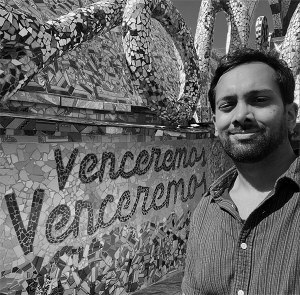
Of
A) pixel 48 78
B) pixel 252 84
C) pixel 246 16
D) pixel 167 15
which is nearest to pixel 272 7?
pixel 246 16

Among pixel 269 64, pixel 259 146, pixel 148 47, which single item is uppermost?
pixel 148 47

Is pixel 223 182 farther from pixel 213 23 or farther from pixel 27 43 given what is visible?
pixel 213 23

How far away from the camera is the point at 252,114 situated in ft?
3.46

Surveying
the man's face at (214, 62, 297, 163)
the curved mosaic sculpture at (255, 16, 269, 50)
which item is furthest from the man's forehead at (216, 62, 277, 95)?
the curved mosaic sculpture at (255, 16, 269, 50)

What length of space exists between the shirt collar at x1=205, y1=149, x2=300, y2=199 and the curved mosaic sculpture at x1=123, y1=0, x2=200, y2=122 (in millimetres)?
1297

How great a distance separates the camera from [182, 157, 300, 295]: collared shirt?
98 cm

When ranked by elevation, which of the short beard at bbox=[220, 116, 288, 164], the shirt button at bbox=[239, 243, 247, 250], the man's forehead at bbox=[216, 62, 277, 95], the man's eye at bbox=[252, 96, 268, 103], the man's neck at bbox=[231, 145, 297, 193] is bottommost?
the shirt button at bbox=[239, 243, 247, 250]

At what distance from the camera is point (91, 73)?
2658mm

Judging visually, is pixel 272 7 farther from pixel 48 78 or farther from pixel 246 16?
pixel 48 78

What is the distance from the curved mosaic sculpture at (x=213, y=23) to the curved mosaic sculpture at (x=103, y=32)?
0.66m

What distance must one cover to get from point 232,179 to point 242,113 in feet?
0.99

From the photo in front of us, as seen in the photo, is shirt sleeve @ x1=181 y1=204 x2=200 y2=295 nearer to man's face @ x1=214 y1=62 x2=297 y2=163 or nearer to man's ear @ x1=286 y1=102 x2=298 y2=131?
man's face @ x1=214 y1=62 x2=297 y2=163

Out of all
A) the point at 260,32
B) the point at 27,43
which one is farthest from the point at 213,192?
the point at 260,32

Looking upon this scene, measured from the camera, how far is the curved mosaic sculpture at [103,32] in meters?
1.58
